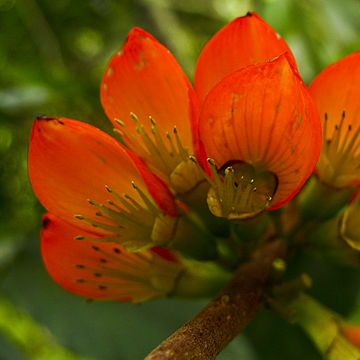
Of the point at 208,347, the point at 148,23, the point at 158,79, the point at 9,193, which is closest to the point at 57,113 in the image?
the point at 9,193

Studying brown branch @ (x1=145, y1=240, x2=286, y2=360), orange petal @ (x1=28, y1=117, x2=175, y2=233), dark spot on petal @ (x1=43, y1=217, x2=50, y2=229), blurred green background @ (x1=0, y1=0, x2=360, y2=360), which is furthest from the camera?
blurred green background @ (x1=0, y1=0, x2=360, y2=360)

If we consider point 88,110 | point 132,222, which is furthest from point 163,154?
point 88,110

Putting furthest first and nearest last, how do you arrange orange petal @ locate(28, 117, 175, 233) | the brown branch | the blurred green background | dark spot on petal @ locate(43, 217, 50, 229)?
the blurred green background < dark spot on petal @ locate(43, 217, 50, 229) < orange petal @ locate(28, 117, 175, 233) < the brown branch

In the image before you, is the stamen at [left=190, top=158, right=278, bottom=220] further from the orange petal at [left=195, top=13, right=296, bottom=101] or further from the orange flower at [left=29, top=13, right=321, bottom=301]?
the orange petal at [left=195, top=13, right=296, bottom=101]

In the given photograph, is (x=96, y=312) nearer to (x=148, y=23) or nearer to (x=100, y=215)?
(x=100, y=215)

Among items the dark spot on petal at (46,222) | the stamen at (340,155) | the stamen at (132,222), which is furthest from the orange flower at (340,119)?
the dark spot on petal at (46,222)

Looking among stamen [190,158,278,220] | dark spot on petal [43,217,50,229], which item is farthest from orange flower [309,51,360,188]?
dark spot on petal [43,217,50,229]

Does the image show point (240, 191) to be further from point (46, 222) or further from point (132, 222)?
point (46, 222)
